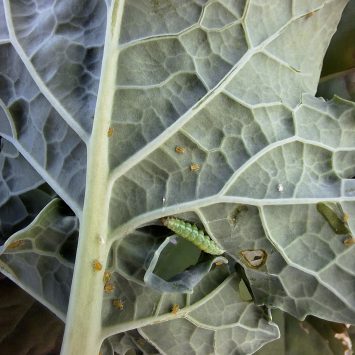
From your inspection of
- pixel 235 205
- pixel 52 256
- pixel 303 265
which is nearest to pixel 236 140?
pixel 235 205

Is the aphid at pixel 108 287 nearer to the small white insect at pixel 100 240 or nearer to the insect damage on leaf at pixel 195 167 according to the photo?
the small white insect at pixel 100 240

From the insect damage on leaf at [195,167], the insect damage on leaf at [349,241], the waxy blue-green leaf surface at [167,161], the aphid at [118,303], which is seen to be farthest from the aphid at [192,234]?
the insect damage on leaf at [349,241]

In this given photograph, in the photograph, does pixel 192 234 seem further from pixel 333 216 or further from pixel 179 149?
pixel 333 216

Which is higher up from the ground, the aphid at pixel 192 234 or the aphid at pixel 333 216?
the aphid at pixel 333 216

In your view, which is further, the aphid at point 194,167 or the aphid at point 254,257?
the aphid at point 254,257

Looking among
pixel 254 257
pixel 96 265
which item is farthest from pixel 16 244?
pixel 254 257

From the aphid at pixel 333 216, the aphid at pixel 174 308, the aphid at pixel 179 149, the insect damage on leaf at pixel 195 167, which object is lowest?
the aphid at pixel 174 308
